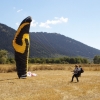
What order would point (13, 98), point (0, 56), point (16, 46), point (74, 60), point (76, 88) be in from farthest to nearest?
point (74, 60) < point (0, 56) < point (16, 46) < point (76, 88) < point (13, 98)

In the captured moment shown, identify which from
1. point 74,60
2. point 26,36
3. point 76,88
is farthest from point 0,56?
point 76,88

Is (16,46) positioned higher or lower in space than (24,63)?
higher

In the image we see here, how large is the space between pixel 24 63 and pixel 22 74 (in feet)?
3.94

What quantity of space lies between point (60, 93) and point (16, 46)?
426 inches

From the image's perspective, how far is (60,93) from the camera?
20.5m

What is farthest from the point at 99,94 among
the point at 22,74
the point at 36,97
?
the point at 22,74

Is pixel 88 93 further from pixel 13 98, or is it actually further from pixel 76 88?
pixel 13 98

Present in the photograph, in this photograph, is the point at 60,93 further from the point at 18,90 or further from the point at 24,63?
the point at 24,63

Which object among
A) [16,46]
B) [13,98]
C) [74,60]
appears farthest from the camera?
[74,60]

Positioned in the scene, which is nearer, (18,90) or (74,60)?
(18,90)

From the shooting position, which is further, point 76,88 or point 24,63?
point 24,63

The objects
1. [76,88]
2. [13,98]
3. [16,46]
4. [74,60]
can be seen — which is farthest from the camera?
[74,60]

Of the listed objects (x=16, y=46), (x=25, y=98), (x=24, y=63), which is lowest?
(x=25, y=98)

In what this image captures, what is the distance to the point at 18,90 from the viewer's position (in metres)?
21.6
